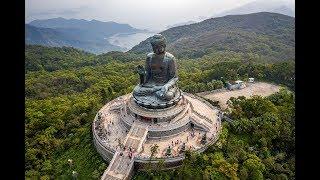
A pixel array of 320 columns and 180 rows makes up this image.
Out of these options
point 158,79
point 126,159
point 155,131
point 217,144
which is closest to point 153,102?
point 155,131

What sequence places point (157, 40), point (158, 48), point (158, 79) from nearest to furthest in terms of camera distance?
point (157, 40) < point (158, 48) < point (158, 79)

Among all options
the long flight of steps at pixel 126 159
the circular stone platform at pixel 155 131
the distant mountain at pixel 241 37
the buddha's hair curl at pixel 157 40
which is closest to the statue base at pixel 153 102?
the circular stone platform at pixel 155 131

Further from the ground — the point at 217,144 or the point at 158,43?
the point at 158,43

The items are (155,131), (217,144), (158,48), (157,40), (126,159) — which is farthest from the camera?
(158,48)

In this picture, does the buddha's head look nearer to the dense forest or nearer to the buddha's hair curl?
the buddha's hair curl

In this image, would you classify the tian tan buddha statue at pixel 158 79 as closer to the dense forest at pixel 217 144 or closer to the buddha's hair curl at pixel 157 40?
the buddha's hair curl at pixel 157 40

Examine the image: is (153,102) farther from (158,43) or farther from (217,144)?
(217,144)

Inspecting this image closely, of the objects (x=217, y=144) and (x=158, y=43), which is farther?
(x=158, y=43)
